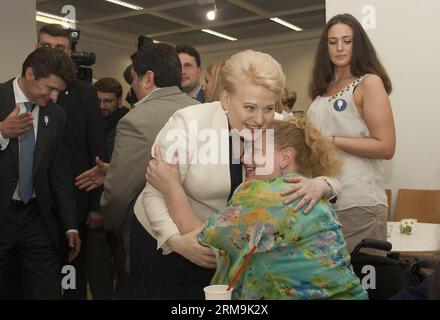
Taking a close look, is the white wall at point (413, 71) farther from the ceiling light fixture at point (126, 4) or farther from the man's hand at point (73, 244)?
the ceiling light fixture at point (126, 4)

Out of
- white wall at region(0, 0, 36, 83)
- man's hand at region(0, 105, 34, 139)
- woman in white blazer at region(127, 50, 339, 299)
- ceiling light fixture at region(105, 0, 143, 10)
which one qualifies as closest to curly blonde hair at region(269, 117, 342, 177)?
woman in white blazer at region(127, 50, 339, 299)

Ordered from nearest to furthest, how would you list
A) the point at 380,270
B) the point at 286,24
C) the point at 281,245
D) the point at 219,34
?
the point at 281,245 → the point at 380,270 → the point at 286,24 → the point at 219,34

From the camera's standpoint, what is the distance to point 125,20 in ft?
19.9

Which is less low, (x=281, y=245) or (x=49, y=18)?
(x=49, y=18)

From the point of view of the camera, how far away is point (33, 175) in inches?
70.3

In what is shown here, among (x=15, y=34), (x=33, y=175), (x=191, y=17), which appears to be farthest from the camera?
(x=191, y=17)

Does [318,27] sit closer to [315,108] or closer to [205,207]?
[315,108]

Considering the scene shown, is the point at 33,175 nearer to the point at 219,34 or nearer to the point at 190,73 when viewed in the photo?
the point at 190,73

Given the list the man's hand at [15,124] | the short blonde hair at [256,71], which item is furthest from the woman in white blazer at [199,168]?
the man's hand at [15,124]

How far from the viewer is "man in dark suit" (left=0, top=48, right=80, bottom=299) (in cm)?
176

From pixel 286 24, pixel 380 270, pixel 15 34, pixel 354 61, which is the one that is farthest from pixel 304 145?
pixel 286 24

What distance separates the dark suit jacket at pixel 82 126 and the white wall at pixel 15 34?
4.24 feet

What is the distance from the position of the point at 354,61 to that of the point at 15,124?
116 centimetres
